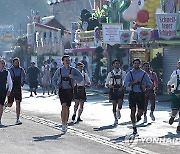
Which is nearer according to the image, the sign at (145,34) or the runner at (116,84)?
the runner at (116,84)

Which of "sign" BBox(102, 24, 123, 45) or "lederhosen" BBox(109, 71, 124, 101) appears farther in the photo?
"sign" BBox(102, 24, 123, 45)

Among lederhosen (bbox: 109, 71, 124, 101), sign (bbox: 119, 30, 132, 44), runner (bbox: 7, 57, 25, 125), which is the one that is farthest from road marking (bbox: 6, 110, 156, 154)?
sign (bbox: 119, 30, 132, 44)

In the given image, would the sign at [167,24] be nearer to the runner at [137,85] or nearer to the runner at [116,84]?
the runner at [116,84]

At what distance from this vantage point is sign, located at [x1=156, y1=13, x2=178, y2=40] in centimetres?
3306

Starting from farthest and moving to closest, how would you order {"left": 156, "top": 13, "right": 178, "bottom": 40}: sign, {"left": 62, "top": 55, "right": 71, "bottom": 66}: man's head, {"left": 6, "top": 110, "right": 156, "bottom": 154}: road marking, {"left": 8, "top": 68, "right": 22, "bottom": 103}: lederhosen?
{"left": 156, "top": 13, "right": 178, "bottom": 40}: sign → {"left": 8, "top": 68, "right": 22, "bottom": 103}: lederhosen → {"left": 62, "top": 55, "right": 71, "bottom": 66}: man's head → {"left": 6, "top": 110, "right": 156, "bottom": 154}: road marking

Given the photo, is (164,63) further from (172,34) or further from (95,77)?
(95,77)

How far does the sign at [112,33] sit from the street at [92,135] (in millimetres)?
15039

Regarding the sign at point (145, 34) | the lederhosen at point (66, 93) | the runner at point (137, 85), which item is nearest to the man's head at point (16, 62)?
the lederhosen at point (66, 93)

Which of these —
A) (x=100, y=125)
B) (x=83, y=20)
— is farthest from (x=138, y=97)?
(x=83, y=20)

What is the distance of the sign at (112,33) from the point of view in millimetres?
40094

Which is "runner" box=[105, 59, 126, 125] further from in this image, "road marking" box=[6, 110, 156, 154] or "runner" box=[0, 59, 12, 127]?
"runner" box=[0, 59, 12, 127]

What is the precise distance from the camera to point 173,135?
690 inches

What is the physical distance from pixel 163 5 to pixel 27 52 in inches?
1138

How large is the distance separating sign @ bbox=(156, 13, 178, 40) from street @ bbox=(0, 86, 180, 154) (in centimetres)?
876
